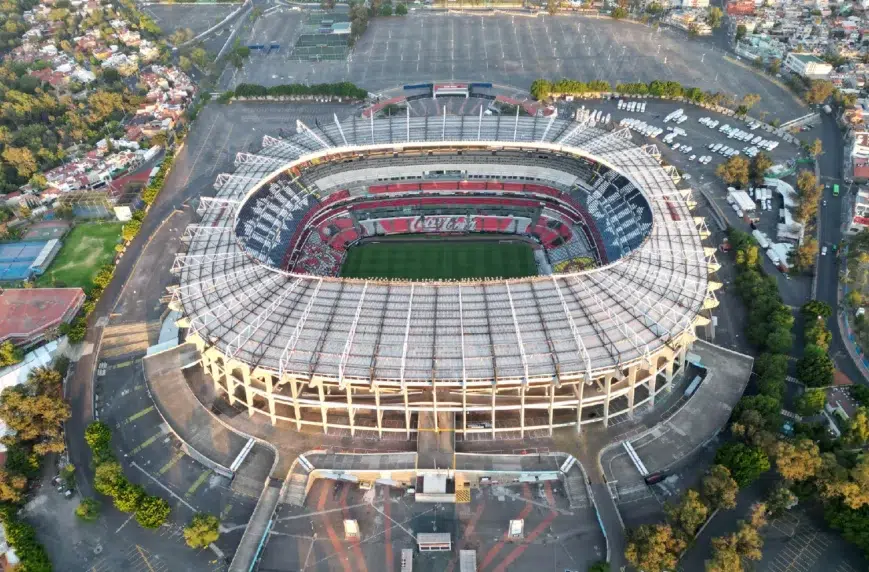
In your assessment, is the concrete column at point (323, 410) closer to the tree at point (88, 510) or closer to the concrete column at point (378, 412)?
the concrete column at point (378, 412)

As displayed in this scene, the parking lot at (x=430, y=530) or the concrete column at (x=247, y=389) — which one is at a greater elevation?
the concrete column at (x=247, y=389)

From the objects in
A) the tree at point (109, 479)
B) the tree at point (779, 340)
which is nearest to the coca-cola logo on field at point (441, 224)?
the tree at point (779, 340)

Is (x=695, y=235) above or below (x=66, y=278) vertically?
above

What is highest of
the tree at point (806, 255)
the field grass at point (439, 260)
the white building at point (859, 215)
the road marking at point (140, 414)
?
the white building at point (859, 215)

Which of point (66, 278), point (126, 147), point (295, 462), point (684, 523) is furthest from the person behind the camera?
point (126, 147)

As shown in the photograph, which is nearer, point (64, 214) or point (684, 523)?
point (684, 523)

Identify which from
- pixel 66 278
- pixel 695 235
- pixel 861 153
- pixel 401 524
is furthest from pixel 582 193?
pixel 66 278

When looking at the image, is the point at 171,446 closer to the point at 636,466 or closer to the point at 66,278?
the point at 66,278
